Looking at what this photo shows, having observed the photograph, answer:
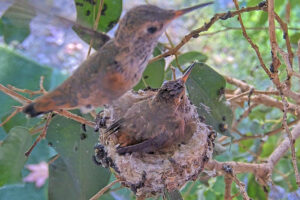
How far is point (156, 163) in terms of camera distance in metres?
1.41

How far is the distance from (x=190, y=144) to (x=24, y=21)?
90 centimetres

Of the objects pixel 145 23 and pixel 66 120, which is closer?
pixel 145 23

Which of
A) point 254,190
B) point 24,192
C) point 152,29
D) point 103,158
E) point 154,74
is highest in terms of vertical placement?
point 152,29

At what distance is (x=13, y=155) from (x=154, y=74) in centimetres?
67

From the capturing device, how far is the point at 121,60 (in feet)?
2.77

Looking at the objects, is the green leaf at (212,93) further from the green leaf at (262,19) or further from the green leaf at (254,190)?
the green leaf at (254,190)

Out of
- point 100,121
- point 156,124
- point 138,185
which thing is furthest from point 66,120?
point 156,124

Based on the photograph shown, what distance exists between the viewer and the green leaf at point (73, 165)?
4.33 ft

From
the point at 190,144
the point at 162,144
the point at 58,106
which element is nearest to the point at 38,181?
the point at 162,144

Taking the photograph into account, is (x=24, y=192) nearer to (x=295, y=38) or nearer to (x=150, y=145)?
(x=150, y=145)

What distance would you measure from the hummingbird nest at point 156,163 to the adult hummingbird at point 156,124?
0.17 ft

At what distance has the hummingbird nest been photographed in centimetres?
130

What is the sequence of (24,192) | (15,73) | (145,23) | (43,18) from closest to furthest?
(145,23) < (43,18) < (24,192) < (15,73)

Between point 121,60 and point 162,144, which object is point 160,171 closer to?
point 162,144
